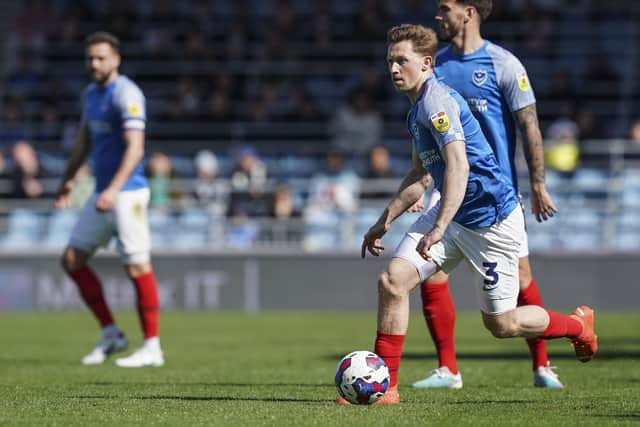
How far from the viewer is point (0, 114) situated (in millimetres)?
22453

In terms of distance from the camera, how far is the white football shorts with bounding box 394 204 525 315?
6.79m

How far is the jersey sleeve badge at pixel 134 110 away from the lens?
971 centimetres

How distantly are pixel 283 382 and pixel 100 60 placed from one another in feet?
10.3

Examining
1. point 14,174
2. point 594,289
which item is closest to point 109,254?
point 14,174

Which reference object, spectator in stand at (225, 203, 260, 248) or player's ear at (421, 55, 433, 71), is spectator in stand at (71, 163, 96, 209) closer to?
spectator in stand at (225, 203, 260, 248)

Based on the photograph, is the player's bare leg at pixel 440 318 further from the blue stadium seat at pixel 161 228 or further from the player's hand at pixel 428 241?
the blue stadium seat at pixel 161 228

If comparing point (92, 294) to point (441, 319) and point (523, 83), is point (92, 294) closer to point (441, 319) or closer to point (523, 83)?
point (441, 319)

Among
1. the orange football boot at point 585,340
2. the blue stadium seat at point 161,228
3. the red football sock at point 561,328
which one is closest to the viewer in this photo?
the red football sock at point 561,328

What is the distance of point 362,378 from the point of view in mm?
6508

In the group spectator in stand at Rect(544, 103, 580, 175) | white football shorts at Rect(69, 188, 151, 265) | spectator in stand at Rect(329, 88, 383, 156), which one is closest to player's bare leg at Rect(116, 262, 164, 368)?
white football shorts at Rect(69, 188, 151, 265)

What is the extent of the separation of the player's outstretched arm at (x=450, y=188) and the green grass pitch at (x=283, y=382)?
91cm

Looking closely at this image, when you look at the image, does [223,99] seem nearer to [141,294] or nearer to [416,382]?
[141,294]

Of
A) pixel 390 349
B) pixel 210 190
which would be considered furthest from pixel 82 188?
pixel 390 349

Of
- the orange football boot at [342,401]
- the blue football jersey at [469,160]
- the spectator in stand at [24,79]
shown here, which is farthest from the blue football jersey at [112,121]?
the spectator in stand at [24,79]
